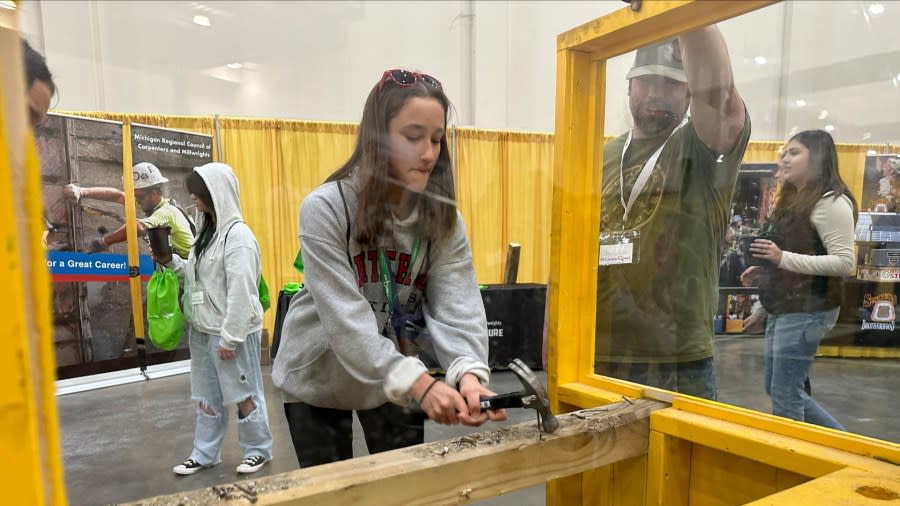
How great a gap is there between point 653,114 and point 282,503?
1.00 meters

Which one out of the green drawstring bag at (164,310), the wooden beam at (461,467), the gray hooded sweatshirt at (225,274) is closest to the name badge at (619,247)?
the wooden beam at (461,467)

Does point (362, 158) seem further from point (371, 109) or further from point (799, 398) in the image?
point (799, 398)

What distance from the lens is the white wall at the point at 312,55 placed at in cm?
264

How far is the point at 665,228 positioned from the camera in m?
1.11

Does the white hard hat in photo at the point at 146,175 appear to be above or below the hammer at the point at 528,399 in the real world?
above

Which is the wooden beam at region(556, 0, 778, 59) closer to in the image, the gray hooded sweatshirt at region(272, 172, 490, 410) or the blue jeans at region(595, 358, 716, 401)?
the gray hooded sweatshirt at region(272, 172, 490, 410)

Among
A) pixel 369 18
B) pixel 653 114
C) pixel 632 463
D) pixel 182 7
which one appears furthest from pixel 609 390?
pixel 182 7

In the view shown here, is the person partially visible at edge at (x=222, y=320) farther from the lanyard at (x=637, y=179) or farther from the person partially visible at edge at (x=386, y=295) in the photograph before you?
the lanyard at (x=637, y=179)

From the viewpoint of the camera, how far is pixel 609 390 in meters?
1.00

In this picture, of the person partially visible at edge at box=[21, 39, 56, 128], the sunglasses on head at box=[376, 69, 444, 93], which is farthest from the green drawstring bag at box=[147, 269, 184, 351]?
the person partially visible at edge at box=[21, 39, 56, 128]

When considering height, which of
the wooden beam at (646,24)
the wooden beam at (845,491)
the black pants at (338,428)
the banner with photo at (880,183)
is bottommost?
the black pants at (338,428)

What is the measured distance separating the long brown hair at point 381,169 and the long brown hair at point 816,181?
3.53ft

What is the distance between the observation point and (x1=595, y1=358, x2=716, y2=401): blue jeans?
41.9 inches

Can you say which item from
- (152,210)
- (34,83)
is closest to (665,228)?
(34,83)
